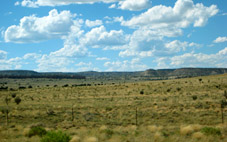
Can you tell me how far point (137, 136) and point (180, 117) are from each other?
1101 centimetres

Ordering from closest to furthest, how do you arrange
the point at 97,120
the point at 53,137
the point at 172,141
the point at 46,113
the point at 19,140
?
the point at 53,137 < the point at 172,141 < the point at 19,140 < the point at 97,120 < the point at 46,113

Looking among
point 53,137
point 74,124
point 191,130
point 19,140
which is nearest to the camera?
point 53,137

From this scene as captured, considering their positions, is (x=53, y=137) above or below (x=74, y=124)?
above

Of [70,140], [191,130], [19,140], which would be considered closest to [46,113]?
[19,140]

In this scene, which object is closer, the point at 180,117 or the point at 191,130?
the point at 191,130

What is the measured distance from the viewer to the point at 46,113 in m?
27.6

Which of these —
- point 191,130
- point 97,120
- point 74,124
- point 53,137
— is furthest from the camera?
point 97,120

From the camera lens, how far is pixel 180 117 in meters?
24.0

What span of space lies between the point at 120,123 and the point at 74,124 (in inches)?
168

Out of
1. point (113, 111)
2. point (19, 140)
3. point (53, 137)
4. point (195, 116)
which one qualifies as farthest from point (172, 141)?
point (113, 111)

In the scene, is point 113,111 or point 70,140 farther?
point 113,111

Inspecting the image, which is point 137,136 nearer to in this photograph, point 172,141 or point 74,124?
point 172,141

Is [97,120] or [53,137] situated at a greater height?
[53,137]

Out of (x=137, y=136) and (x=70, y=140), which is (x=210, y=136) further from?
(x=70, y=140)
